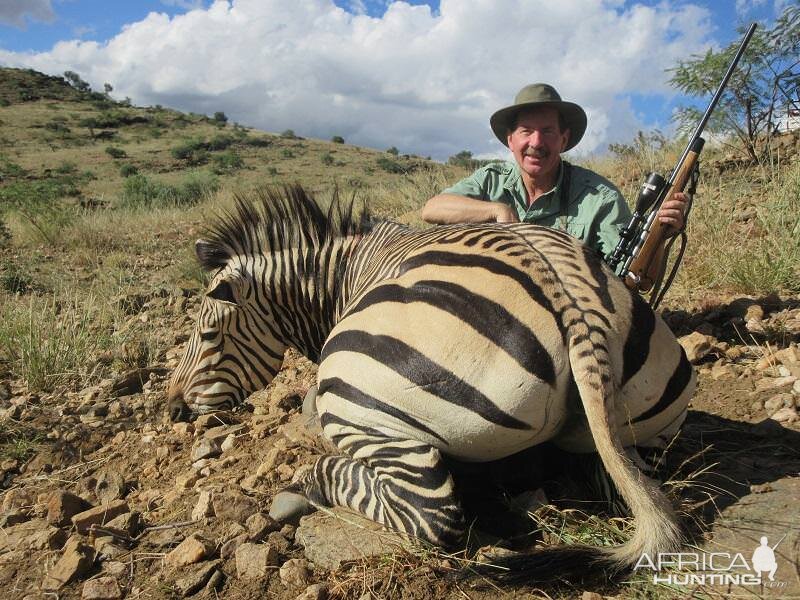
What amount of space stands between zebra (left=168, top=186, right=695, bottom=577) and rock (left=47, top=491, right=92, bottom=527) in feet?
3.93

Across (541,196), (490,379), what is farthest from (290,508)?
(541,196)

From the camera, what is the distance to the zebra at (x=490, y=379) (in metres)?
1.74

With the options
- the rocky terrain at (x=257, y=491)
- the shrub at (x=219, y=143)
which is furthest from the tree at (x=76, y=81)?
the rocky terrain at (x=257, y=491)

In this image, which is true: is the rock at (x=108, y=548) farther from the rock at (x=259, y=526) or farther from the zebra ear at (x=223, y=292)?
the zebra ear at (x=223, y=292)

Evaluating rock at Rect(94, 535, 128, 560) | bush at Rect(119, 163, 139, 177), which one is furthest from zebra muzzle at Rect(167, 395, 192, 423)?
bush at Rect(119, 163, 139, 177)

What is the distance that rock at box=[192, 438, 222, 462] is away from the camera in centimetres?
312

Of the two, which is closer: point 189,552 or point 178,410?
point 189,552

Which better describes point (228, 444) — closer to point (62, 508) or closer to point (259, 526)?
point (62, 508)

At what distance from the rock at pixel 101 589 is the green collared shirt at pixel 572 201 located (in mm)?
3148

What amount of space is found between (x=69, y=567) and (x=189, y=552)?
1.61 ft

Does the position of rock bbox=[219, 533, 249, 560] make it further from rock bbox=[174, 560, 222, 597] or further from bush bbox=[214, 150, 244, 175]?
bush bbox=[214, 150, 244, 175]

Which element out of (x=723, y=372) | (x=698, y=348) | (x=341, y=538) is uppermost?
(x=698, y=348)

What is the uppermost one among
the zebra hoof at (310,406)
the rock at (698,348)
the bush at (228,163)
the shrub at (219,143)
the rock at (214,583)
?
the shrub at (219,143)

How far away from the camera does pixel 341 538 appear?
6.79 ft
